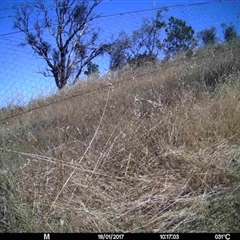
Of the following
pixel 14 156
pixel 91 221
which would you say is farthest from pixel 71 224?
pixel 14 156

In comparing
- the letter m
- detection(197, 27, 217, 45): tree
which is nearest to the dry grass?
the letter m

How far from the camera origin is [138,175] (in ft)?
8.41

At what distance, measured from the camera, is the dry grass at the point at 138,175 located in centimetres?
203

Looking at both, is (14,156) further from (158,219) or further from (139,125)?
(158,219)

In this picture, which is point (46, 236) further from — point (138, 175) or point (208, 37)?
point (208, 37)

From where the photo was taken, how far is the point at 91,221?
204cm

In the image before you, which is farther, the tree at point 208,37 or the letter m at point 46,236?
the tree at point 208,37

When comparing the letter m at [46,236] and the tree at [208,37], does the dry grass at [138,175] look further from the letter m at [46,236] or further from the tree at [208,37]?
the tree at [208,37]

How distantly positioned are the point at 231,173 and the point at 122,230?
1136mm

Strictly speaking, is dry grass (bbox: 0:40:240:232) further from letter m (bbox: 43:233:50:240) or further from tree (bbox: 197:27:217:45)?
tree (bbox: 197:27:217:45)

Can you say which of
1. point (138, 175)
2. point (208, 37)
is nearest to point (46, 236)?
point (138, 175)

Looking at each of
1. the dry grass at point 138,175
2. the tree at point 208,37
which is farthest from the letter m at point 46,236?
the tree at point 208,37

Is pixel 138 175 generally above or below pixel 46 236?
above

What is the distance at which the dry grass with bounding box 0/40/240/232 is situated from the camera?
203cm
